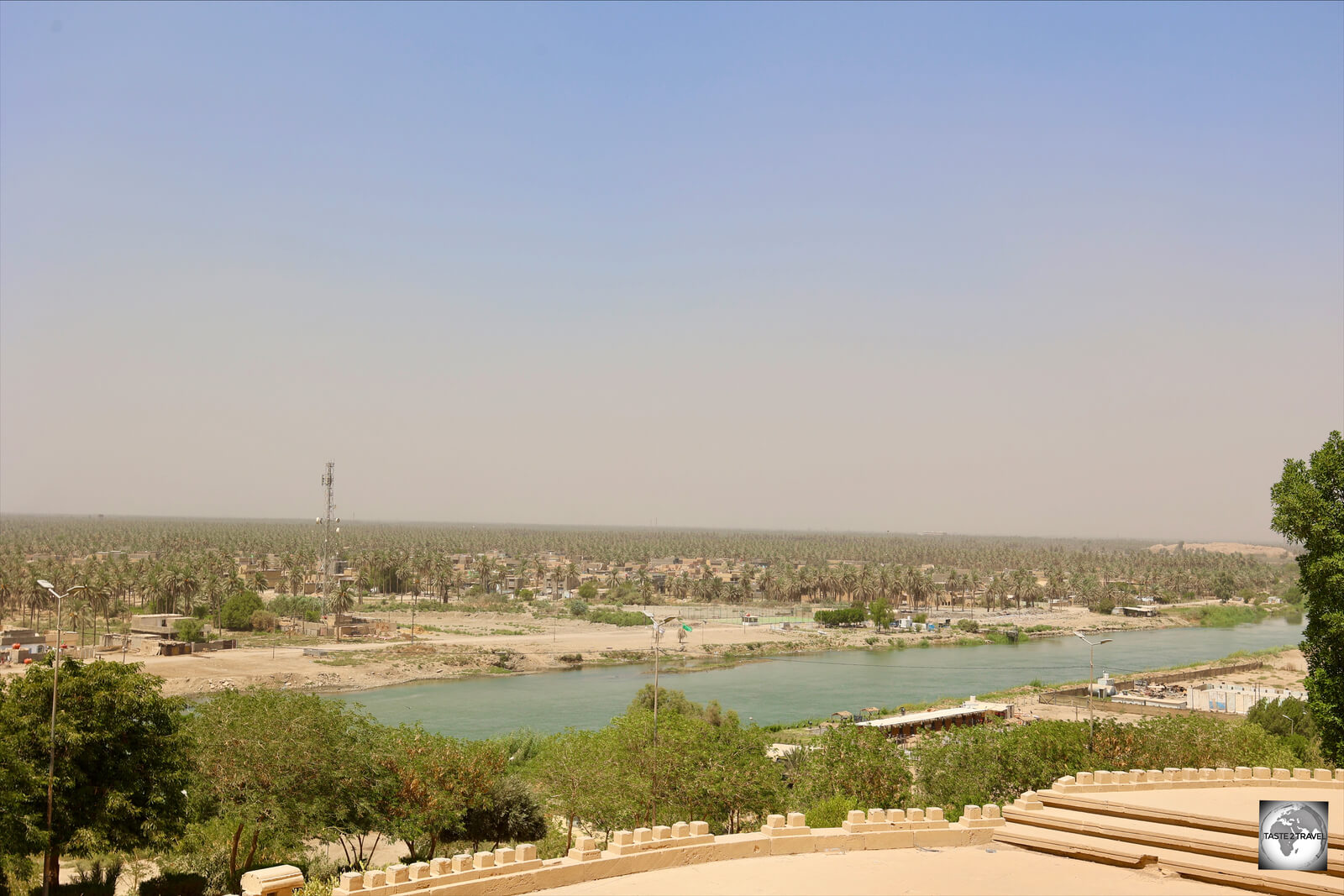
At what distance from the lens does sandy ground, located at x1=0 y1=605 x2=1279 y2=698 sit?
6919 centimetres

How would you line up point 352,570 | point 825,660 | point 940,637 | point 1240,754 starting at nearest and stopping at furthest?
1. point 1240,754
2. point 825,660
3. point 940,637
4. point 352,570

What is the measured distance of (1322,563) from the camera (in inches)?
1179

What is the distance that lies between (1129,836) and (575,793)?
52.8 feet

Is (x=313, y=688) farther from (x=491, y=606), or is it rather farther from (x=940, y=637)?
(x=940, y=637)

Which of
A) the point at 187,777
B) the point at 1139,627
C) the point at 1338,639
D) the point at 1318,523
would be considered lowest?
the point at 1139,627

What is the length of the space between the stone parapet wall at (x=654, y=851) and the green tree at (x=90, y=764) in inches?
394

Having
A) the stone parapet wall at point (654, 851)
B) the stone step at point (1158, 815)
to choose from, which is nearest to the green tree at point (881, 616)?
the stone step at point (1158, 815)

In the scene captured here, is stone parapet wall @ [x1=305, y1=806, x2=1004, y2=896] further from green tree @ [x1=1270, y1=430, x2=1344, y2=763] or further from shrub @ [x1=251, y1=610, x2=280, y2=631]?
shrub @ [x1=251, y1=610, x2=280, y2=631]

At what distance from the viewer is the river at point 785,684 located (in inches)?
2431

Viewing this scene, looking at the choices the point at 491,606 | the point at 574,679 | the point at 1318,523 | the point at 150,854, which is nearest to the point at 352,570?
the point at 491,606

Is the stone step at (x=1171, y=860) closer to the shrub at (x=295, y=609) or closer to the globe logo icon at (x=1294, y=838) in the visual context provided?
the globe logo icon at (x=1294, y=838)

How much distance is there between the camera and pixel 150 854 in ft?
85.1

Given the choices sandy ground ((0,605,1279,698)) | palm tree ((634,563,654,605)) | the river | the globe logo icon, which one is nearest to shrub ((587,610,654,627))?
sandy ground ((0,605,1279,698))

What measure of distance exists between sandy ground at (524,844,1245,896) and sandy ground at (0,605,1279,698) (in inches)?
1844
